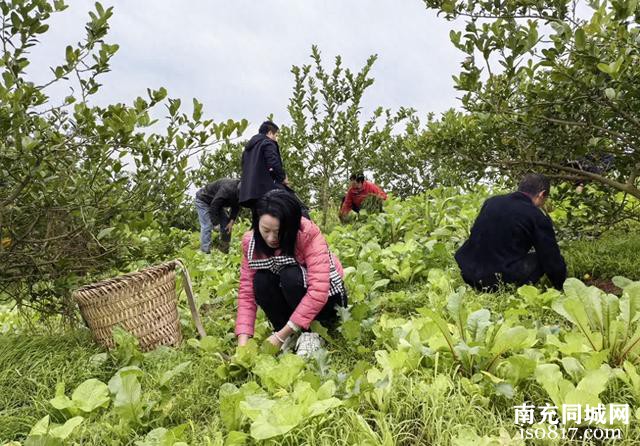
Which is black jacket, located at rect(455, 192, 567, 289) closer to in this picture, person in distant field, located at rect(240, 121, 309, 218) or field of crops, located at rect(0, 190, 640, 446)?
field of crops, located at rect(0, 190, 640, 446)

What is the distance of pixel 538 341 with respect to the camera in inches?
94.7

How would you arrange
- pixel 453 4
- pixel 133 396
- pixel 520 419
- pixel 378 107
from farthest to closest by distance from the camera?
pixel 378 107 → pixel 453 4 → pixel 133 396 → pixel 520 419

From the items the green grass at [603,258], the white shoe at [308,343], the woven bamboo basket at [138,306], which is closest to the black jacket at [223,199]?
the woven bamboo basket at [138,306]

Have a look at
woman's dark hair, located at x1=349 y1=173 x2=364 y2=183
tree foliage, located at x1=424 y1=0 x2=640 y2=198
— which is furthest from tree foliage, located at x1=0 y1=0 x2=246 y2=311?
woman's dark hair, located at x1=349 y1=173 x2=364 y2=183

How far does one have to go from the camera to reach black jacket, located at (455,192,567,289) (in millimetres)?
3551

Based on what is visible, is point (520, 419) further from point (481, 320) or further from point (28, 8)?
point (28, 8)

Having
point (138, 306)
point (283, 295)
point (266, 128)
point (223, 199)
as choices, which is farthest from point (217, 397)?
point (223, 199)

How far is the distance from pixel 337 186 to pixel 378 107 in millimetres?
1799

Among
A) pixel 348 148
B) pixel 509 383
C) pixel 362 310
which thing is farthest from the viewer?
pixel 348 148

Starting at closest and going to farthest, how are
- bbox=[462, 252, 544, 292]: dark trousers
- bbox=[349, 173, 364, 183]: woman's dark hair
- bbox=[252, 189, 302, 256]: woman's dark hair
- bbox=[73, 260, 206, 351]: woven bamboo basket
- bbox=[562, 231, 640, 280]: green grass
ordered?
bbox=[252, 189, 302, 256]: woman's dark hair < bbox=[73, 260, 206, 351]: woven bamboo basket < bbox=[462, 252, 544, 292]: dark trousers < bbox=[562, 231, 640, 280]: green grass < bbox=[349, 173, 364, 183]: woman's dark hair

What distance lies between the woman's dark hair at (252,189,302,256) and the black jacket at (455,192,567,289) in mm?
1611

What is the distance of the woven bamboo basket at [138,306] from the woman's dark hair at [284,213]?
81 cm

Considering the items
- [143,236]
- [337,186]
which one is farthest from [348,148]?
[143,236]

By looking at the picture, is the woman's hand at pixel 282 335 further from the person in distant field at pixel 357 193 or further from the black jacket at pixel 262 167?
the person in distant field at pixel 357 193
